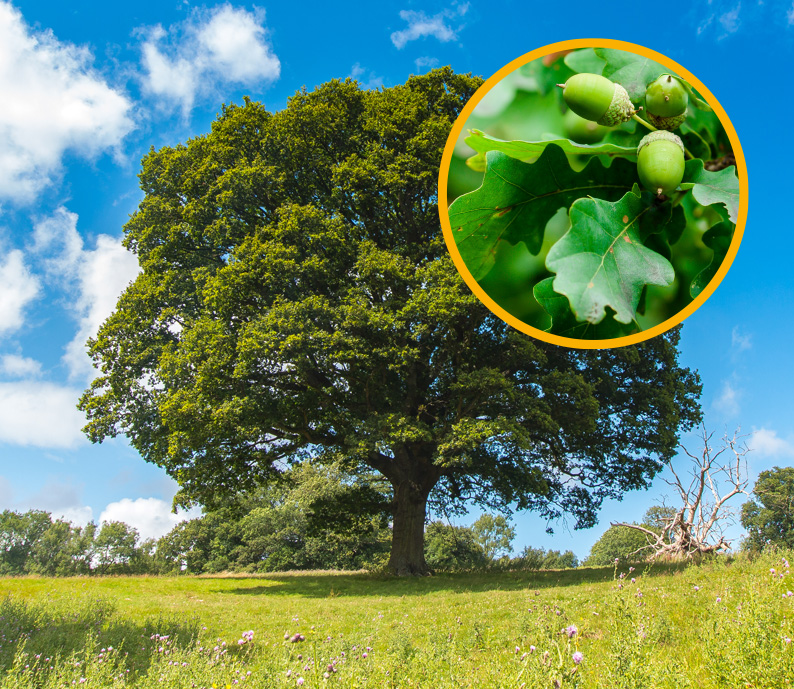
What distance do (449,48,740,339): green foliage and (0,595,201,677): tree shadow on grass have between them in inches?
224

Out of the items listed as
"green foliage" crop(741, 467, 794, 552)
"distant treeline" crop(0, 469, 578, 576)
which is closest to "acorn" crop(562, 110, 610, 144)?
"distant treeline" crop(0, 469, 578, 576)

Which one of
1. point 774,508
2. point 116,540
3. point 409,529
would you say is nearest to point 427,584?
point 409,529

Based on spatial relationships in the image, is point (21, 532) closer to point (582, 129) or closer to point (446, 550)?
point (446, 550)

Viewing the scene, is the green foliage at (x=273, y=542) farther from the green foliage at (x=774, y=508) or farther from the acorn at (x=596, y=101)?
the acorn at (x=596, y=101)

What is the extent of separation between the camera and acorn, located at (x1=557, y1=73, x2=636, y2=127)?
973 mm

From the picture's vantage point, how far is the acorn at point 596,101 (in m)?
0.97

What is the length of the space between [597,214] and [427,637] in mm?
6203

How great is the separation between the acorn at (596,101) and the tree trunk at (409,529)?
1598 centimetres

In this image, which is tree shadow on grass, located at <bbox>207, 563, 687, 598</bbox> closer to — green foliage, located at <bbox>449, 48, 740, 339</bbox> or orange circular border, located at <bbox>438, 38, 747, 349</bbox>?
orange circular border, located at <bbox>438, 38, 747, 349</bbox>

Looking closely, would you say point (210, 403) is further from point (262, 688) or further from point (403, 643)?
point (262, 688)

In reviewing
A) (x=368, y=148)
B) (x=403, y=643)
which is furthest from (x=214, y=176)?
(x=403, y=643)

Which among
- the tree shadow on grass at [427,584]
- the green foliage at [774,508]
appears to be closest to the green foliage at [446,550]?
the tree shadow on grass at [427,584]

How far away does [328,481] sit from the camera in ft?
120

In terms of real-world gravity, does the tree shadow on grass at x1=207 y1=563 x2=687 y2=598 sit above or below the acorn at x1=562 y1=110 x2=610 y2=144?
below
